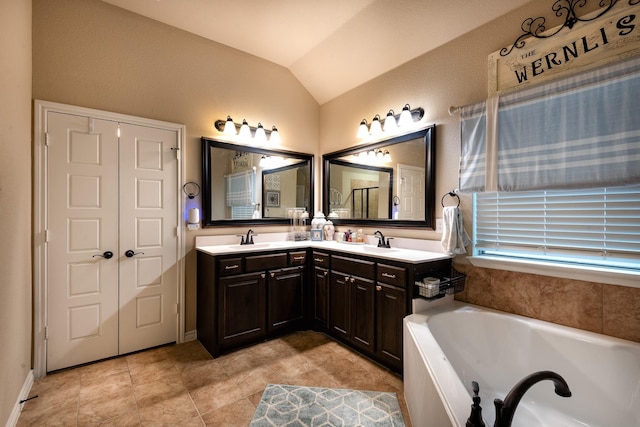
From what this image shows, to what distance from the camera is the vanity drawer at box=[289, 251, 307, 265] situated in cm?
302

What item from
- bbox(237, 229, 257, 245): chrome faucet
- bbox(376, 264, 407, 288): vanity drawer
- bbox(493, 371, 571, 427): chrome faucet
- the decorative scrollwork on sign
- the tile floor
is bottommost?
the tile floor

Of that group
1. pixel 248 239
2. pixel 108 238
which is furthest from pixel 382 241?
pixel 108 238

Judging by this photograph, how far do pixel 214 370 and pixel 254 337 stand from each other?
1.55 feet

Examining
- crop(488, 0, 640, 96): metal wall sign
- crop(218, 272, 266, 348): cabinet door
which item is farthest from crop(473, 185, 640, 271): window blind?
crop(218, 272, 266, 348): cabinet door

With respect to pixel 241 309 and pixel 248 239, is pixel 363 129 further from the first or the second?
pixel 241 309

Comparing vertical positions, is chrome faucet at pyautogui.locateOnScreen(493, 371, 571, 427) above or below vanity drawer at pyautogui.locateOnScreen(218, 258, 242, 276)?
below

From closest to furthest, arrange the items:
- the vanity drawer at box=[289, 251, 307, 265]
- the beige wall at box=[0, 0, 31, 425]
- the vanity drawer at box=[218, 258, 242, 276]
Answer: the beige wall at box=[0, 0, 31, 425], the vanity drawer at box=[218, 258, 242, 276], the vanity drawer at box=[289, 251, 307, 265]

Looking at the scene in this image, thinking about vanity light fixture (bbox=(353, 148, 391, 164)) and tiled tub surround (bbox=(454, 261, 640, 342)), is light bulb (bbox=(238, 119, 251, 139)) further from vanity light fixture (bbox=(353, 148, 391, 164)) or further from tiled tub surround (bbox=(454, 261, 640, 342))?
tiled tub surround (bbox=(454, 261, 640, 342))

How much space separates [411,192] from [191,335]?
2653mm

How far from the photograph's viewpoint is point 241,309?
272cm

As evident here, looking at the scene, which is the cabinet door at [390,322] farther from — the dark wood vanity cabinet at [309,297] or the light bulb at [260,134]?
the light bulb at [260,134]

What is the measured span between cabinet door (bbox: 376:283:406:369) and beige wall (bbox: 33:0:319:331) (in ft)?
6.00

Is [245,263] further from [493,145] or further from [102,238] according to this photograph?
[493,145]

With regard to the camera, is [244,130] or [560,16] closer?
[560,16]
